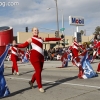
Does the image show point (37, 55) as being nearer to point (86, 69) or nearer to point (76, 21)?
point (86, 69)

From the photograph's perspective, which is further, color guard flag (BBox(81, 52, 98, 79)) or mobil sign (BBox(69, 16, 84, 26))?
mobil sign (BBox(69, 16, 84, 26))

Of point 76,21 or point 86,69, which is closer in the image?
point 86,69

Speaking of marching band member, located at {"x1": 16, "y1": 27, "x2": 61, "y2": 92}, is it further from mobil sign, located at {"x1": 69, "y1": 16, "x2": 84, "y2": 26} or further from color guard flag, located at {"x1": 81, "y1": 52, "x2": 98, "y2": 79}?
mobil sign, located at {"x1": 69, "y1": 16, "x2": 84, "y2": 26}

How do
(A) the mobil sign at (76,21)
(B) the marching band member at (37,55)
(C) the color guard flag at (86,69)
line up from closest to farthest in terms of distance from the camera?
(B) the marching band member at (37,55) < (C) the color guard flag at (86,69) < (A) the mobil sign at (76,21)

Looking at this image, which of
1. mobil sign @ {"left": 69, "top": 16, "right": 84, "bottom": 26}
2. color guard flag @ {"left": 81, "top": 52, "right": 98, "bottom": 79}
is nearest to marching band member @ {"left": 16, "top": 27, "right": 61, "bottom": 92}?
color guard flag @ {"left": 81, "top": 52, "right": 98, "bottom": 79}

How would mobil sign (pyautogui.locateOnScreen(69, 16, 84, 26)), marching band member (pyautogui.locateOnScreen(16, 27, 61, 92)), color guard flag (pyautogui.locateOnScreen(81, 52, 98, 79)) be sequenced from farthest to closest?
mobil sign (pyautogui.locateOnScreen(69, 16, 84, 26)) → color guard flag (pyautogui.locateOnScreen(81, 52, 98, 79)) → marching band member (pyautogui.locateOnScreen(16, 27, 61, 92))

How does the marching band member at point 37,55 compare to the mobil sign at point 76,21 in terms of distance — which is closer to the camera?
the marching band member at point 37,55

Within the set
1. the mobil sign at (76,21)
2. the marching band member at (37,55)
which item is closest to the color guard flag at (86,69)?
the marching band member at (37,55)

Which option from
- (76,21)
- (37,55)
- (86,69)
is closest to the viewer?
(37,55)

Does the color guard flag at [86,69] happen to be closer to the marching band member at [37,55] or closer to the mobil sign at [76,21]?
the marching band member at [37,55]

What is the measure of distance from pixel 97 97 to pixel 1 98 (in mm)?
2685

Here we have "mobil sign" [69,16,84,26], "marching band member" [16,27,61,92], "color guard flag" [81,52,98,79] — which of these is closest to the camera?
"marching band member" [16,27,61,92]

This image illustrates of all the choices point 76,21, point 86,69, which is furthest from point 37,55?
point 76,21

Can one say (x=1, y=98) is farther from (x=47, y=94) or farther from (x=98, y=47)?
(x=98, y=47)
